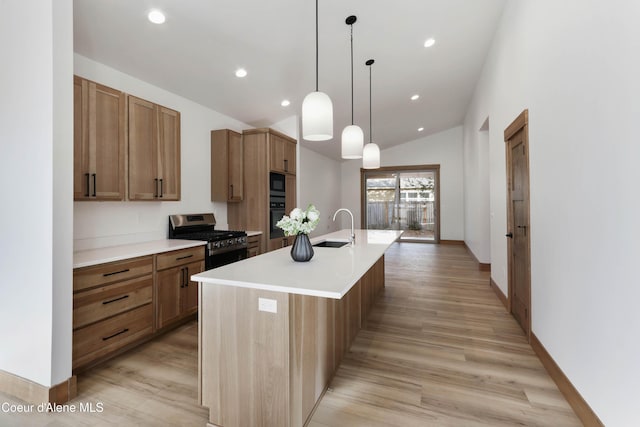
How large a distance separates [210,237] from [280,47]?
7.40 feet

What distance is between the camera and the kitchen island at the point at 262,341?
148 cm

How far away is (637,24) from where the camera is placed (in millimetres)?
1247

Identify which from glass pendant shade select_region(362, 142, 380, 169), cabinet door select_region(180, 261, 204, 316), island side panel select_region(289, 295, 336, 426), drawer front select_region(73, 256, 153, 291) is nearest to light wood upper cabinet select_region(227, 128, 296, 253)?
cabinet door select_region(180, 261, 204, 316)

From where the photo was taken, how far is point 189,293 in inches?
119

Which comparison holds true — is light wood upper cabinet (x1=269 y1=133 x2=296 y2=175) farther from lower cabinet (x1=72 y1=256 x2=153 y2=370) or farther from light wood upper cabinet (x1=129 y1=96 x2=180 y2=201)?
lower cabinet (x1=72 y1=256 x2=153 y2=370)

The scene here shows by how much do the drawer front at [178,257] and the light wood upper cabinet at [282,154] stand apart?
1.79 metres

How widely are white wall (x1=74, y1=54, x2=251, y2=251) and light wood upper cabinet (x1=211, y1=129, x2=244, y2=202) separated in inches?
3.3

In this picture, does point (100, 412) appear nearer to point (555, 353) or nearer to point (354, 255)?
point (354, 255)

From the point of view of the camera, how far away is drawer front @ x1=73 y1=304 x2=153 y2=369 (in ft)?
6.87

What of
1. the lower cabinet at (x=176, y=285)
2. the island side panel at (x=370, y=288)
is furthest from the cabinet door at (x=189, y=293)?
the island side panel at (x=370, y=288)

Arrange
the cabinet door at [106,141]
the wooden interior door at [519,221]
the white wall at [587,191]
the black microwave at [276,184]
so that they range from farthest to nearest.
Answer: the black microwave at [276,184] → the wooden interior door at [519,221] → the cabinet door at [106,141] → the white wall at [587,191]

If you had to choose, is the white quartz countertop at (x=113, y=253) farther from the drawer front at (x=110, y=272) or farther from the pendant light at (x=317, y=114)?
the pendant light at (x=317, y=114)

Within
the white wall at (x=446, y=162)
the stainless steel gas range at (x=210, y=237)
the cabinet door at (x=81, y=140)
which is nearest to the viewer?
the cabinet door at (x=81, y=140)

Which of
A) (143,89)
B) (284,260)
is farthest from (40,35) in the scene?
(284,260)
